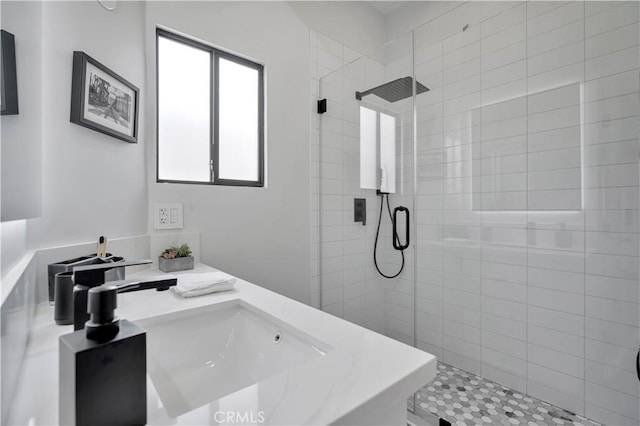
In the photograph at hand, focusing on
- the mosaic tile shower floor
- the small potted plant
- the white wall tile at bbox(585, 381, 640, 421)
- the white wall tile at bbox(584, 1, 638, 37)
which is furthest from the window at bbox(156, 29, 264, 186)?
the white wall tile at bbox(585, 381, 640, 421)

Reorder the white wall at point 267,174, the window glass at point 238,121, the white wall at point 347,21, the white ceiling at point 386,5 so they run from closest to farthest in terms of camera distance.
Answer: the white wall at point 267,174 < the window glass at point 238,121 < the white wall at point 347,21 < the white ceiling at point 386,5

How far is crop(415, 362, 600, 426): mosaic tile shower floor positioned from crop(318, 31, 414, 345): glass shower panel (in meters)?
0.38

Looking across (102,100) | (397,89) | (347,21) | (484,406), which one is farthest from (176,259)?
(347,21)

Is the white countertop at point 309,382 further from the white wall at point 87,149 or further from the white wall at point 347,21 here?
the white wall at point 347,21

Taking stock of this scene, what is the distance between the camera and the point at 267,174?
6.18 feet

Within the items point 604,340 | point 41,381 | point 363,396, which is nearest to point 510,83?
point 604,340

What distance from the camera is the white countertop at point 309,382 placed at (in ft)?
1.36

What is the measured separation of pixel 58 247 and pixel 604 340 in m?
2.50

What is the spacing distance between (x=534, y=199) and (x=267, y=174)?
5.33ft

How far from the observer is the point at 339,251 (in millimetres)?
2252

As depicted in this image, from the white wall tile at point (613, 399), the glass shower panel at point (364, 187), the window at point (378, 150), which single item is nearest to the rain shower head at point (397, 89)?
the glass shower panel at point (364, 187)

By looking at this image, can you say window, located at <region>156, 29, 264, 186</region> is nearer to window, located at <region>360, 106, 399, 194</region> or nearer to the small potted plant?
the small potted plant

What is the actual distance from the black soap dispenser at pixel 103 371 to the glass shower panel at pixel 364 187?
1.82 metres

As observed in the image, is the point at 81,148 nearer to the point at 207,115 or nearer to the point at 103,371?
the point at 207,115
